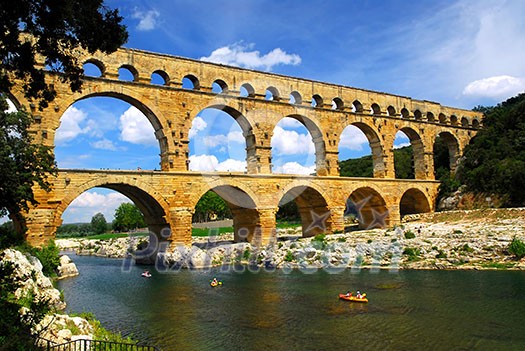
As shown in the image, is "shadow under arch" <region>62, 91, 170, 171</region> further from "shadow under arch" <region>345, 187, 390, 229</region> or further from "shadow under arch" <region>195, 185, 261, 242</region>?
"shadow under arch" <region>345, 187, 390, 229</region>

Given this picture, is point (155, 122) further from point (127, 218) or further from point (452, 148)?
point (127, 218)

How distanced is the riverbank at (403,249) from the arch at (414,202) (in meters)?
6.47

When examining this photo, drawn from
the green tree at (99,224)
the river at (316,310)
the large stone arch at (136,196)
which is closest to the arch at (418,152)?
the river at (316,310)

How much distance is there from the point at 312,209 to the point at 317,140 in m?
5.41

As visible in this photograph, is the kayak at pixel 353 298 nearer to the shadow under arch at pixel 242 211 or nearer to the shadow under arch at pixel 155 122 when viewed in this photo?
the shadow under arch at pixel 242 211

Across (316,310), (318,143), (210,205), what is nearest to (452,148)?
(318,143)

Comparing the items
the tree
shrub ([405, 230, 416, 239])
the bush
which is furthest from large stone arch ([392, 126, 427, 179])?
the tree

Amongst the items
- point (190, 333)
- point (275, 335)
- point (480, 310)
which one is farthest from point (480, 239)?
point (190, 333)

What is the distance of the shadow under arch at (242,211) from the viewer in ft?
94.4

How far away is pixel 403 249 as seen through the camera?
2495 centimetres

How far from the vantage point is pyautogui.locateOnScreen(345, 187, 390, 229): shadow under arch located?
35219 mm

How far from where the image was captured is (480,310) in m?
13.7

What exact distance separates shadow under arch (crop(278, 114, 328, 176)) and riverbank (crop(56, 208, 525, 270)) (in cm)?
543

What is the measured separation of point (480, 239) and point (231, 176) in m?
15.1
